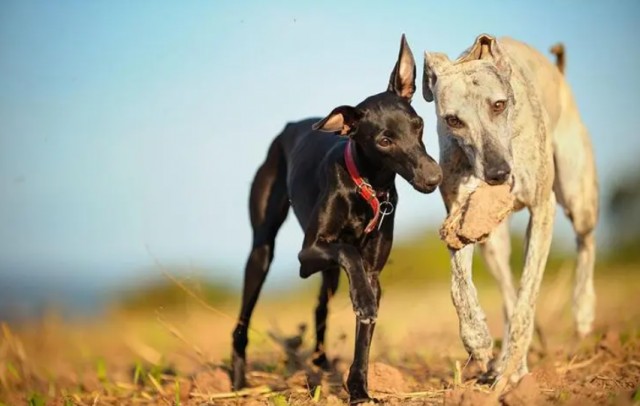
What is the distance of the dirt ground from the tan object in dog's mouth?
81 cm

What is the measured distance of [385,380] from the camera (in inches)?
261

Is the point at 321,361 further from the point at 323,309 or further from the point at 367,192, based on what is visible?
the point at 367,192

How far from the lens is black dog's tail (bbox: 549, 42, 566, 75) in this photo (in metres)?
9.02

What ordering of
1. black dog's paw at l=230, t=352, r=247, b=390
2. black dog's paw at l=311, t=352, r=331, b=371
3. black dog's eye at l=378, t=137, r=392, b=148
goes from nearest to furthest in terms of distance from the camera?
black dog's eye at l=378, t=137, r=392, b=148, black dog's paw at l=230, t=352, r=247, b=390, black dog's paw at l=311, t=352, r=331, b=371

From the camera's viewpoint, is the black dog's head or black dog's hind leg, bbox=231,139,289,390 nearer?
the black dog's head

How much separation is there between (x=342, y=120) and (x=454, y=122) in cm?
69

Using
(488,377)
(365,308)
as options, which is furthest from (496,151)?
(488,377)

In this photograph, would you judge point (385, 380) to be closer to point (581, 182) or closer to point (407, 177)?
point (407, 177)

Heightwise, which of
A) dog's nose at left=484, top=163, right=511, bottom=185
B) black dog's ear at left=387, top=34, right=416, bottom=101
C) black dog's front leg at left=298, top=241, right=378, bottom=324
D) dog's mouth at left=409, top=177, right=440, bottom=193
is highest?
black dog's ear at left=387, top=34, right=416, bottom=101

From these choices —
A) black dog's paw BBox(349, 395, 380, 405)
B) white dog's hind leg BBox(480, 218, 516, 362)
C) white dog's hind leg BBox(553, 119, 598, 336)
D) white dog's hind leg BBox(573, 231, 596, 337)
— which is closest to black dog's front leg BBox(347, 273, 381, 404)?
black dog's paw BBox(349, 395, 380, 405)

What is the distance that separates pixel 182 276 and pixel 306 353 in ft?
3.97

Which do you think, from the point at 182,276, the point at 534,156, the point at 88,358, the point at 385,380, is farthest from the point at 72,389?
the point at 534,156

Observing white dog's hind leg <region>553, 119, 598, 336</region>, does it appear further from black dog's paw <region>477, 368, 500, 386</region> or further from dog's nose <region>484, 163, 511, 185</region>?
dog's nose <region>484, 163, 511, 185</region>

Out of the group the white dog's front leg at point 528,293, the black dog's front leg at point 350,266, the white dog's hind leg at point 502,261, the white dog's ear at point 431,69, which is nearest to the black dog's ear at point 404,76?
the white dog's ear at point 431,69
